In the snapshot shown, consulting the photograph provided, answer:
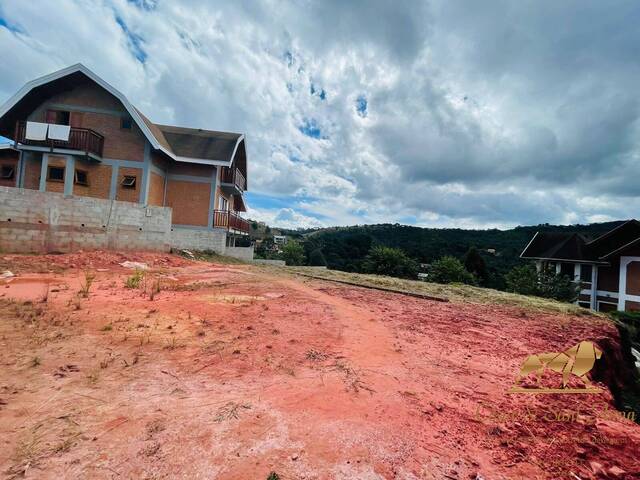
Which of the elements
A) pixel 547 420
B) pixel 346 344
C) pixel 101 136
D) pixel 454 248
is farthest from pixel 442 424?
pixel 454 248

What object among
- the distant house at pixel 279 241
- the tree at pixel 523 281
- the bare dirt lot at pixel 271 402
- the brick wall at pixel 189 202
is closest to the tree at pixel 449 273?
the tree at pixel 523 281

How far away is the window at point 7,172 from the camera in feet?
56.2

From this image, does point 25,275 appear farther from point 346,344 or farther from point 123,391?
point 346,344

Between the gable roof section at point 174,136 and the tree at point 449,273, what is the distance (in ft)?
52.6

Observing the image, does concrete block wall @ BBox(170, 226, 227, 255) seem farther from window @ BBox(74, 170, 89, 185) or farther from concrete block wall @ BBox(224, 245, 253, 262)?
window @ BBox(74, 170, 89, 185)

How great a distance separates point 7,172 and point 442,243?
52.9 metres

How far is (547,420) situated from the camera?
2885 millimetres

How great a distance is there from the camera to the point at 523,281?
20828mm

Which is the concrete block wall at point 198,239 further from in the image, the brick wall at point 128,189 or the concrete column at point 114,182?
the concrete column at point 114,182

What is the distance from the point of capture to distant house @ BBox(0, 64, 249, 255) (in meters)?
15.4

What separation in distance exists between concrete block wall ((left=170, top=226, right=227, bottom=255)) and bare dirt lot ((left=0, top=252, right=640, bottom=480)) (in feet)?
38.2

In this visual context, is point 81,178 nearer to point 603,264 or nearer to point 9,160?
point 9,160

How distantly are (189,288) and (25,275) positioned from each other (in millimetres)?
4295

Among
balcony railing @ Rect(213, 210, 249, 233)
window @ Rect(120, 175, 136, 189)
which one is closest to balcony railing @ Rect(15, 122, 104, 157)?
window @ Rect(120, 175, 136, 189)
